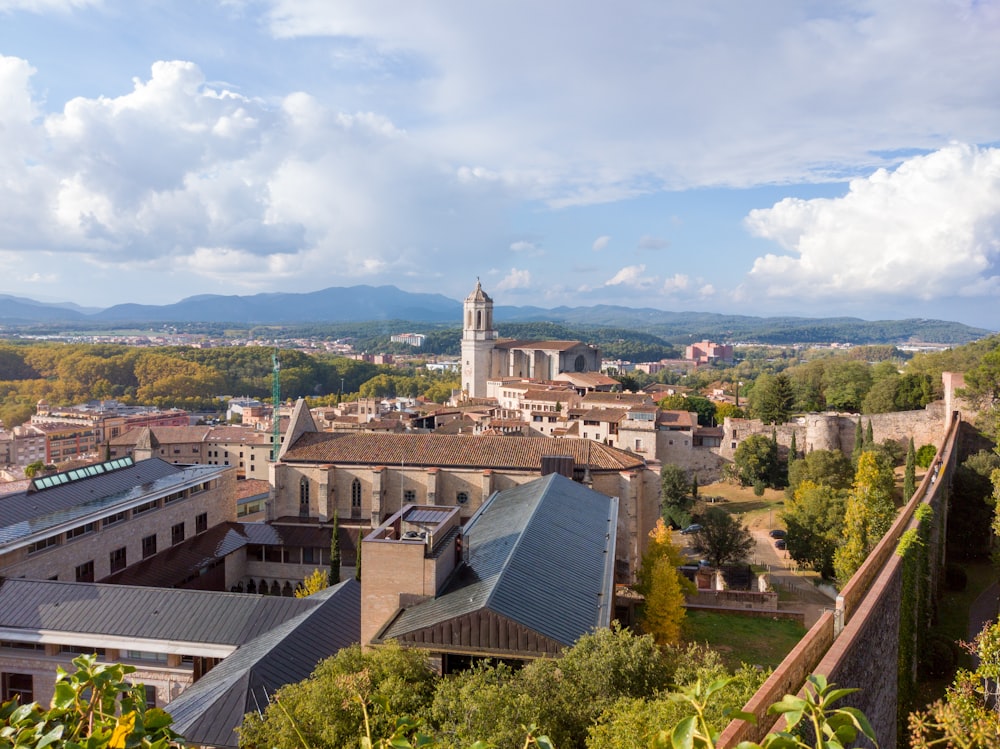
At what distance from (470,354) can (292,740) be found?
298ft

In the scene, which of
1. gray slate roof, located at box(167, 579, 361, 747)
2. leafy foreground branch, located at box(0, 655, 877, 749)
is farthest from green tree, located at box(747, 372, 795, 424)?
leafy foreground branch, located at box(0, 655, 877, 749)

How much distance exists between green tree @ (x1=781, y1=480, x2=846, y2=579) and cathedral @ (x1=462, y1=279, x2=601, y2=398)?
6494 cm

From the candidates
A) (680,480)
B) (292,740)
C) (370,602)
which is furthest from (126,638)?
(680,480)

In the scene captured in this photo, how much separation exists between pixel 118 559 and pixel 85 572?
1.47 meters

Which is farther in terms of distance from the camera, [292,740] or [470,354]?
[470,354]

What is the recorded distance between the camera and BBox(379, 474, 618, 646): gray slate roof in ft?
45.5

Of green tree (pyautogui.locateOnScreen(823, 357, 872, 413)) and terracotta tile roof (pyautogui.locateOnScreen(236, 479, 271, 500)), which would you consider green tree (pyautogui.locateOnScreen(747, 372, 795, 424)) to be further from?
terracotta tile roof (pyautogui.locateOnScreen(236, 479, 271, 500))

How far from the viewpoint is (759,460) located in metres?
54.1

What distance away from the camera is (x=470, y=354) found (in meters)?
101

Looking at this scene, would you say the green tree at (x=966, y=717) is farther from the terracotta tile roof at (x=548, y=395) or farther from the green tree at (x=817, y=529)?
the terracotta tile roof at (x=548, y=395)

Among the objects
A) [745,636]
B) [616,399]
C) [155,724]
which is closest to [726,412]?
[616,399]

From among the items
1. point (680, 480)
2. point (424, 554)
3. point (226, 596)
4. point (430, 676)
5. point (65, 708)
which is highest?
point (65, 708)

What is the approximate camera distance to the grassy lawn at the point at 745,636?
2072 centimetres

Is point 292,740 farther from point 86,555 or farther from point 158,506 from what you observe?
point 158,506
